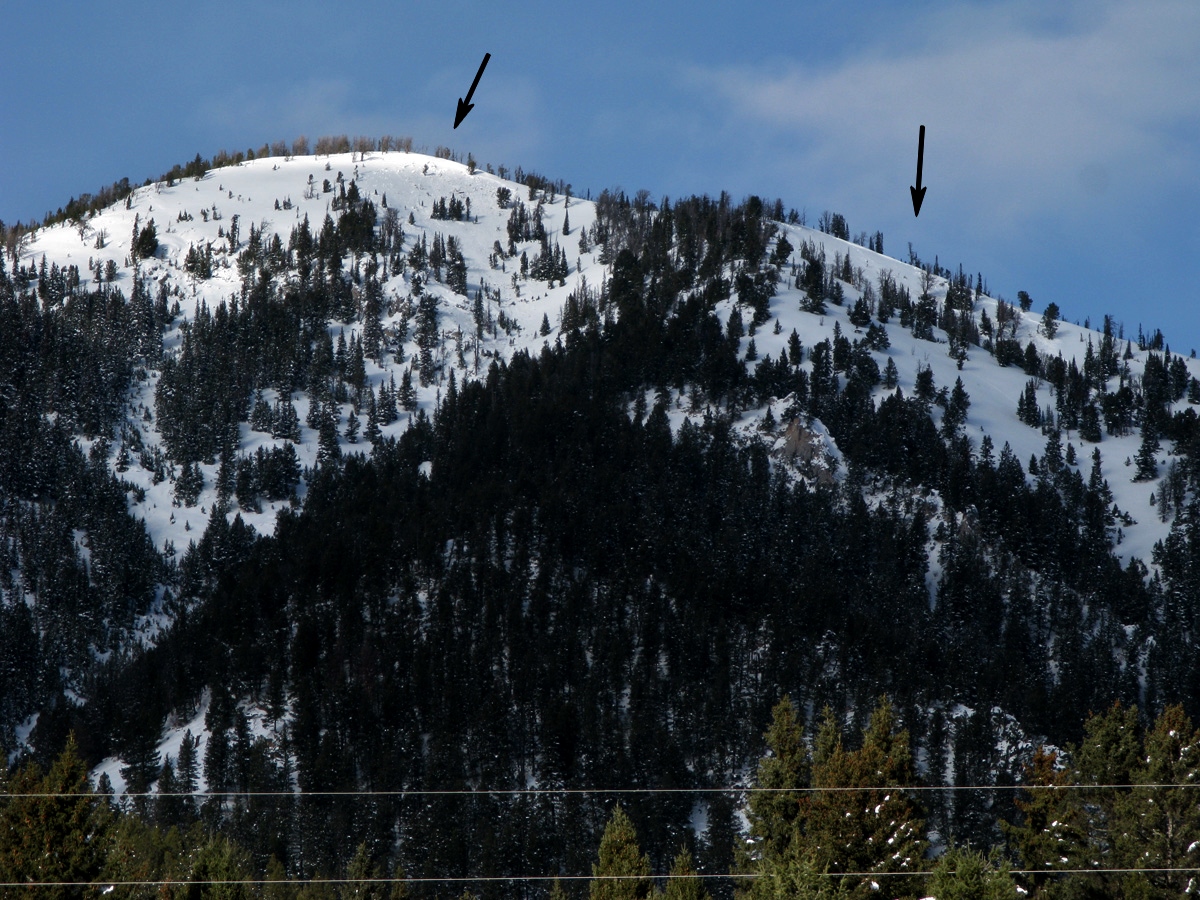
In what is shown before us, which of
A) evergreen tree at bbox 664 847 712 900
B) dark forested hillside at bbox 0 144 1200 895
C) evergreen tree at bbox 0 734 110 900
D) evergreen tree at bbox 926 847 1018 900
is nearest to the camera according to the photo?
evergreen tree at bbox 926 847 1018 900

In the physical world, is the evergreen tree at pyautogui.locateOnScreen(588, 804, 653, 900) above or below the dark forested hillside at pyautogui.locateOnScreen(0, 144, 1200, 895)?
below

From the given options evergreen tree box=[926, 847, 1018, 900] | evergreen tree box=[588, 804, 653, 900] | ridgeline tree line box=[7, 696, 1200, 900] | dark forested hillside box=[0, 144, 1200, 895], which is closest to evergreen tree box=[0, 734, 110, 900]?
ridgeline tree line box=[7, 696, 1200, 900]

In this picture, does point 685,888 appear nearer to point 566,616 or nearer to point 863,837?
point 863,837

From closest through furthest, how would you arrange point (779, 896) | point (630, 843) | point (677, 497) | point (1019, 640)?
1. point (779, 896)
2. point (630, 843)
3. point (1019, 640)
4. point (677, 497)

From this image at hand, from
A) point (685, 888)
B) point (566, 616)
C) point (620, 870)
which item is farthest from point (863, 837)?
point (566, 616)

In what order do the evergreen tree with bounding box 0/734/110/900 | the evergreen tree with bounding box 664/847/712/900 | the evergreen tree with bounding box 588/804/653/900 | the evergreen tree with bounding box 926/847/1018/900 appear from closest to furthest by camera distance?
the evergreen tree with bounding box 926/847/1018/900 < the evergreen tree with bounding box 0/734/110/900 < the evergreen tree with bounding box 588/804/653/900 < the evergreen tree with bounding box 664/847/712/900

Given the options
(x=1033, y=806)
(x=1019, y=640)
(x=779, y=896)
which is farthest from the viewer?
(x=1019, y=640)

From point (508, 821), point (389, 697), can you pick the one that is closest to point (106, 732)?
point (389, 697)

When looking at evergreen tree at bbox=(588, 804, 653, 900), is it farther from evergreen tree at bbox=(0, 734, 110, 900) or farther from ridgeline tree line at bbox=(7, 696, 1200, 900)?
evergreen tree at bbox=(0, 734, 110, 900)

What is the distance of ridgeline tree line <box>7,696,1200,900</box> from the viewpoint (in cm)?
4438

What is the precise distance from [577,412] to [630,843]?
144252 millimetres

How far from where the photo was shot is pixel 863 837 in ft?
160

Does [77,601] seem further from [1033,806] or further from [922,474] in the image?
[1033,806]

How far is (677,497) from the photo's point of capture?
17162 cm
